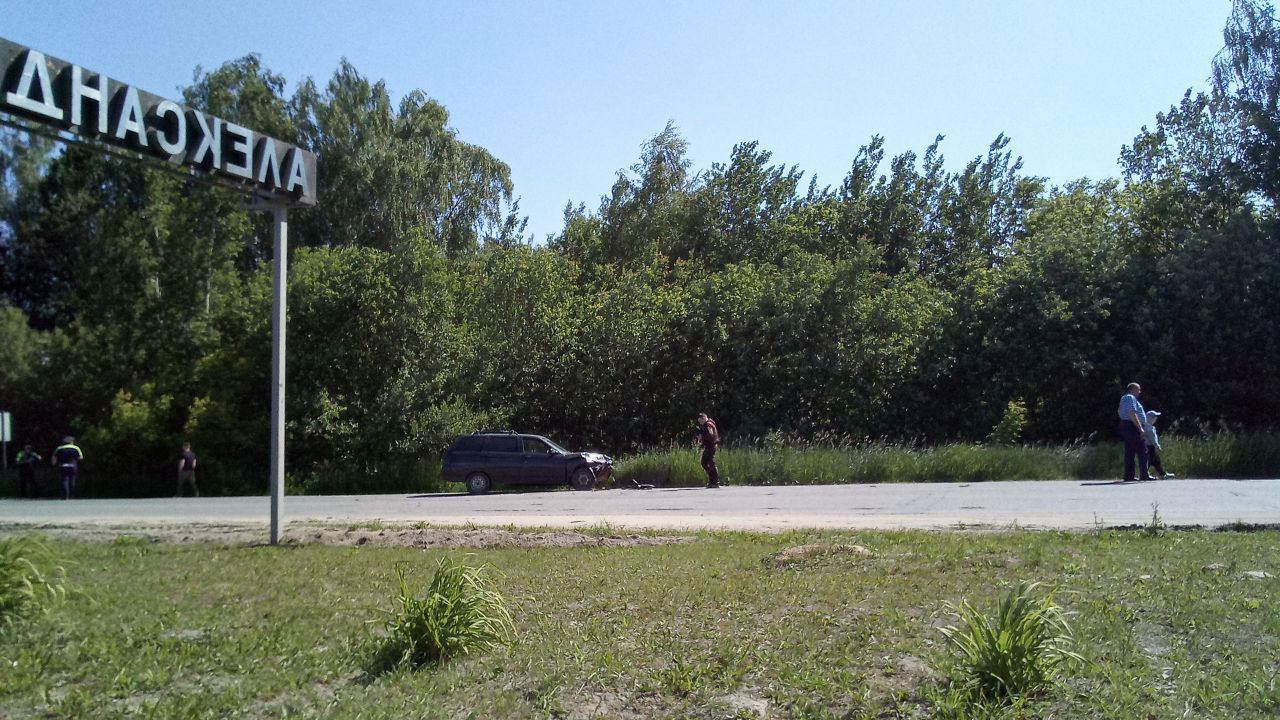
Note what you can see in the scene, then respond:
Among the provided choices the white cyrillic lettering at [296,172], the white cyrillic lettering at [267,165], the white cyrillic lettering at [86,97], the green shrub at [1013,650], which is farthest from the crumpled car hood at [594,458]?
the green shrub at [1013,650]

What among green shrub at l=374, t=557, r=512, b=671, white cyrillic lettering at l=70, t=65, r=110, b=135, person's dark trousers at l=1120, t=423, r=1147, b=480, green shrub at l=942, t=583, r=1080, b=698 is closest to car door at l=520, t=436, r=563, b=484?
person's dark trousers at l=1120, t=423, r=1147, b=480

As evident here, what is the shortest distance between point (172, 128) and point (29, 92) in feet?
5.33

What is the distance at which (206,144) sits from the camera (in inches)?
448

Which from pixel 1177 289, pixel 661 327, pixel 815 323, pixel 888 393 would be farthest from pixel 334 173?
pixel 1177 289

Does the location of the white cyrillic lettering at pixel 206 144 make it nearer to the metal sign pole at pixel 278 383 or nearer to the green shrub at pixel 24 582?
the metal sign pole at pixel 278 383

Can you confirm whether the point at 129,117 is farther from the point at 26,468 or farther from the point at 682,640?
the point at 26,468

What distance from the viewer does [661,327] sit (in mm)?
30422

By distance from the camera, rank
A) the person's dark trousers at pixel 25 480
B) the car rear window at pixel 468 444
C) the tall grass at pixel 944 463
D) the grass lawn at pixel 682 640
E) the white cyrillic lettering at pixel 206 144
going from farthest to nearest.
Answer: the person's dark trousers at pixel 25 480
the car rear window at pixel 468 444
the tall grass at pixel 944 463
the white cyrillic lettering at pixel 206 144
the grass lawn at pixel 682 640

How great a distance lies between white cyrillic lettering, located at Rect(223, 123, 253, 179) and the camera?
1153cm

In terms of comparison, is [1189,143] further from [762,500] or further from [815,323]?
[762,500]

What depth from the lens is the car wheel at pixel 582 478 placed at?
23.7m

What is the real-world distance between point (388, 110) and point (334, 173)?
4.51 metres

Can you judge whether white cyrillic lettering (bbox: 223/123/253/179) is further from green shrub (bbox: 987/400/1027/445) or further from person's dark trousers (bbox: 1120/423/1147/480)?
green shrub (bbox: 987/400/1027/445)

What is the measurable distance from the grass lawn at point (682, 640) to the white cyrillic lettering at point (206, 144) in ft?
16.1
